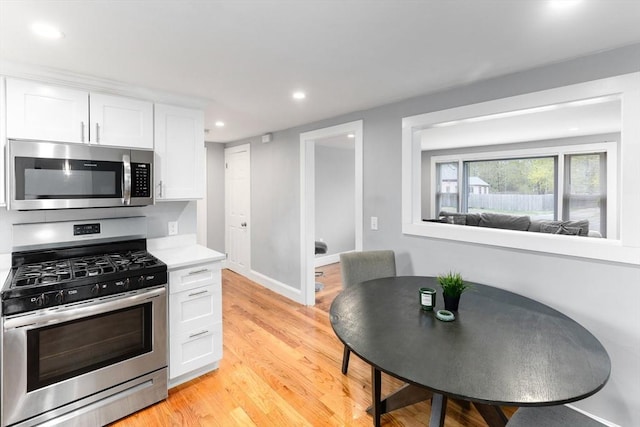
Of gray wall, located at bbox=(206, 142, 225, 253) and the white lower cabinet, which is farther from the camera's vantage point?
gray wall, located at bbox=(206, 142, 225, 253)

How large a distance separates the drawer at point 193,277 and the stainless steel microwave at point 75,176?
64 centimetres

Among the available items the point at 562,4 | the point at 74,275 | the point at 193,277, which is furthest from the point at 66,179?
the point at 562,4

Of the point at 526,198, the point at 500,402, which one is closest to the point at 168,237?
the point at 500,402

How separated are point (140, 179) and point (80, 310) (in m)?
1.01

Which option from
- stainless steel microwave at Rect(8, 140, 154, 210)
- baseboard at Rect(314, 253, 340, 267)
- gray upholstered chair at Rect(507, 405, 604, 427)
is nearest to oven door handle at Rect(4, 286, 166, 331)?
stainless steel microwave at Rect(8, 140, 154, 210)

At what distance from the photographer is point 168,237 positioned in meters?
2.92

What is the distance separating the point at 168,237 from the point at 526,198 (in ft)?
20.5

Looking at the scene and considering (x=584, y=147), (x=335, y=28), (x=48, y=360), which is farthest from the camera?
(x=584, y=147)

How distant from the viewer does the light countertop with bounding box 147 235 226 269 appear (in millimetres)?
2359

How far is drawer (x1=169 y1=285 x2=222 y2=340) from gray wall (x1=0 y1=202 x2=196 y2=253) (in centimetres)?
83

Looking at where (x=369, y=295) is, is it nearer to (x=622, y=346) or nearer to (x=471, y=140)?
(x=622, y=346)

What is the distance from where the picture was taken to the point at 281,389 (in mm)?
2309

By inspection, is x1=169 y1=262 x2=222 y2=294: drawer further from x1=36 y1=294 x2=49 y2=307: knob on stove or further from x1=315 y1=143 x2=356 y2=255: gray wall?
x1=315 y1=143 x2=356 y2=255: gray wall

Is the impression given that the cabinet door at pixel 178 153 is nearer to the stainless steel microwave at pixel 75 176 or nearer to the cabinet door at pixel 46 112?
the stainless steel microwave at pixel 75 176
